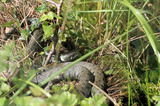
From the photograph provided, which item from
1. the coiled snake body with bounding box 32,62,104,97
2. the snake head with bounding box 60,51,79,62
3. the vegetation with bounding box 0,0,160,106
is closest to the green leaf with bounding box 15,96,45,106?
the vegetation with bounding box 0,0,160,106

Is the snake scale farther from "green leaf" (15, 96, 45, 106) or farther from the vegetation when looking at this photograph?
"green leaf" (15, 96, 45, 106)

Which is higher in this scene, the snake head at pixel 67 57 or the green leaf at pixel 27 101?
the green leaf at pixel 27 101

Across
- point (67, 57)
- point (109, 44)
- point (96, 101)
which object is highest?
point (109, 44)

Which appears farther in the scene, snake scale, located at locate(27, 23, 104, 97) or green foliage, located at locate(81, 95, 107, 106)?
snake scale, located at locate(27, 23, 104, 97)

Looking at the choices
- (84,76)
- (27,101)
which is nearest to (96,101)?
(27,101)

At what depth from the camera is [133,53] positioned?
11.9 feet

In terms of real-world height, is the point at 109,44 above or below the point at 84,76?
above

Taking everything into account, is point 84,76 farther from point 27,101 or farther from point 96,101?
point 27,101

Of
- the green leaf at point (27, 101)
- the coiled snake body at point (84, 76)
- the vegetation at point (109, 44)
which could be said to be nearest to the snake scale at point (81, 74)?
the coiled snake body at point (84, 76)

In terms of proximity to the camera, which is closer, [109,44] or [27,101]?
[27,101]

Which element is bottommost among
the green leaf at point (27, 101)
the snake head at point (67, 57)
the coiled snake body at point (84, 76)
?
the coiled snake body at point (84, 76)

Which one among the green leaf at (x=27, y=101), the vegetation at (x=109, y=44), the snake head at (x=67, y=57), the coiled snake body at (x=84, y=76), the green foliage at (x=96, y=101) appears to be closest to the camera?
the green leaf at (x=27, y=101)

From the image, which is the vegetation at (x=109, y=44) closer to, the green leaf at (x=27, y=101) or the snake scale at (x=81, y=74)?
the snake scale at (x=81, y=74)

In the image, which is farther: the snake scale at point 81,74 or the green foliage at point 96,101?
the snake scale at point 81,74
